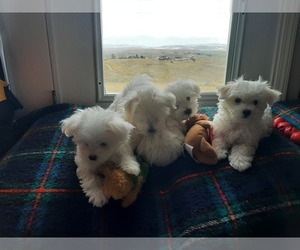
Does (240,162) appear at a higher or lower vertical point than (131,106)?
lower

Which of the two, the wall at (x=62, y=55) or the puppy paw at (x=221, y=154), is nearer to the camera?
the puppy paw at (x=221, y=154)

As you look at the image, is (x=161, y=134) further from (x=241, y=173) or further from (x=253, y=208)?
(x=253, y=208)

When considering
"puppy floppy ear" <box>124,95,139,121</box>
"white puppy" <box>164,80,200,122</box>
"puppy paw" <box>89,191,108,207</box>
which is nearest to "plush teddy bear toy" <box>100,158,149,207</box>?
"puppy paw" <box>89,191,108,207</box>

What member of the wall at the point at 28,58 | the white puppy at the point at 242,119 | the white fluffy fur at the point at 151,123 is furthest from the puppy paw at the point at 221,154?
the wall at the point at 28,58

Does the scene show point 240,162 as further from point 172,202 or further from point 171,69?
point 171,69

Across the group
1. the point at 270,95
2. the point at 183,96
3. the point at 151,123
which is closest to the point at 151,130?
the point at 151,123

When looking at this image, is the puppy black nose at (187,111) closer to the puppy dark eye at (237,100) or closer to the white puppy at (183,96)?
the white puppy at (183,96)
